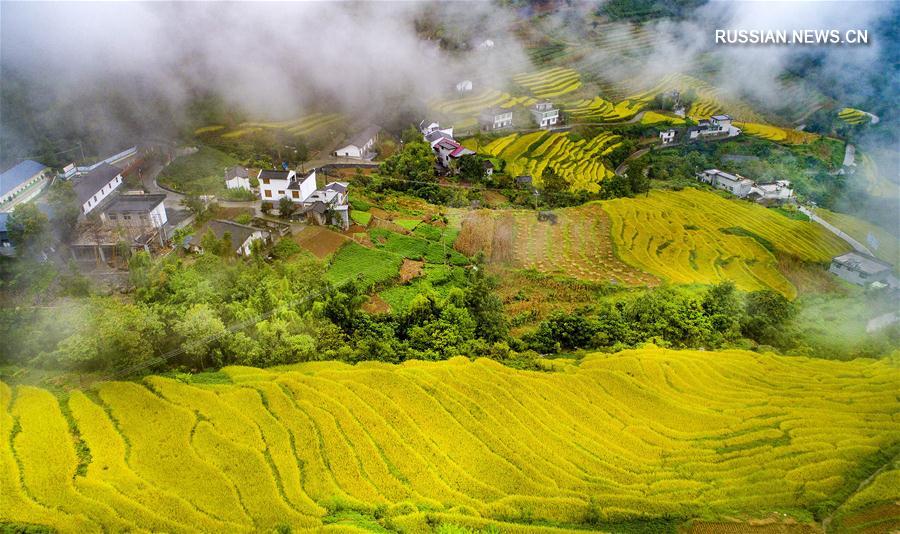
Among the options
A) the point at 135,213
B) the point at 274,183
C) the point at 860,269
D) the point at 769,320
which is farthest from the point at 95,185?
the point at 860,269

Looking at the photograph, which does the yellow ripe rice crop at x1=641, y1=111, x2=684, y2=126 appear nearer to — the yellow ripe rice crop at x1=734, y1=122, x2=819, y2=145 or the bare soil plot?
the yellow ripe rice crop at x1=734, y1=122, x2=819, y2=145

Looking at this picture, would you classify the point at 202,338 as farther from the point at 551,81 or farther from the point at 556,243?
the point at 551,81

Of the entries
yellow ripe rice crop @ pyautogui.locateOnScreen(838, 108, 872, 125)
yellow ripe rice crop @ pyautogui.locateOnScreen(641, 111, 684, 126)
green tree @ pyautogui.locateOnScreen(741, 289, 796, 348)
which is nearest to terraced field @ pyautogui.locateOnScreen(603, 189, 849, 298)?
green tree @ pyautogui.locateOnScreen(741, 289, 796, 348)

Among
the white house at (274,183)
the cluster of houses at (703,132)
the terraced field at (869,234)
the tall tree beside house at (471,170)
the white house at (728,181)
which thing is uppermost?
the white house at (274,183)

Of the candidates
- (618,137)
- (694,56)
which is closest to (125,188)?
(618,137)

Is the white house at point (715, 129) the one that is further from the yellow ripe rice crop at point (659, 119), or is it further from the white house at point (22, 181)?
the white house at point (22, 181)

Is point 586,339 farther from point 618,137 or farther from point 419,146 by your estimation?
point 618,137

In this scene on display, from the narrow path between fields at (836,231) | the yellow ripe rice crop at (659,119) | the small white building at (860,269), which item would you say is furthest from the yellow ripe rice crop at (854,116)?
the small white building at (860,269)
